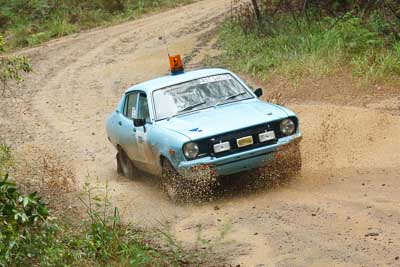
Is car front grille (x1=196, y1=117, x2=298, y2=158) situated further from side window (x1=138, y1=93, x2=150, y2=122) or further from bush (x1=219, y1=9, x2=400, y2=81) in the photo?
bush (x1=219, y1=9, x2=400, y2=81)

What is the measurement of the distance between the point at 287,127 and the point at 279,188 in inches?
28.8

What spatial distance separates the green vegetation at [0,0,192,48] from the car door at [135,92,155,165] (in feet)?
63.1

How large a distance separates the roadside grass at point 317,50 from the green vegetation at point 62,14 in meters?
10.7

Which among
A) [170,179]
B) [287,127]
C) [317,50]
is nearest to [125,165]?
[170,179]

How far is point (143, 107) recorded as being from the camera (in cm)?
1191

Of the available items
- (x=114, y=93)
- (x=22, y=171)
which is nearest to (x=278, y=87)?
(x=114, y=93)

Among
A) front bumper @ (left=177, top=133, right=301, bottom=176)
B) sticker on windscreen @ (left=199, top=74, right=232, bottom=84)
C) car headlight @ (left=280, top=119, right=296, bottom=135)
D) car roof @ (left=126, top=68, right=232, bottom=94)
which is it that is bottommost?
front bumper @ (left=177, top=133, right=301, bottom=176)

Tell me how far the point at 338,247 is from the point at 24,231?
2821mm

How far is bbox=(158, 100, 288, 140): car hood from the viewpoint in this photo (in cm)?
1024

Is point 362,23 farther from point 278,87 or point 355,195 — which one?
point 355,195

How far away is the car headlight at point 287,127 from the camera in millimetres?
10383

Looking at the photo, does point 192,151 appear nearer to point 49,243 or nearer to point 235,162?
point 235,162

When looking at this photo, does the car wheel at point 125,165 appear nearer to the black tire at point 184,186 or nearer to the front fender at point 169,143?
the front fender at point 169,143

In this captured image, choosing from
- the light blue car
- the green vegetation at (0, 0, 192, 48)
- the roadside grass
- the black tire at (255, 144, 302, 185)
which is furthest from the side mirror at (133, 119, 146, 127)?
the green vegetation at (0, 0, 192, 48)
